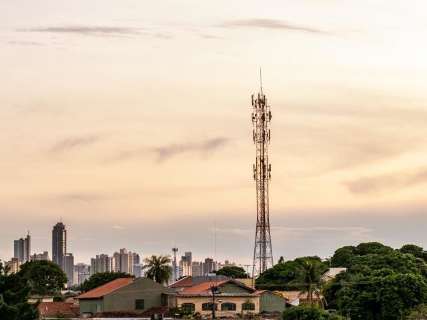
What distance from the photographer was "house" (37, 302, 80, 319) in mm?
114625

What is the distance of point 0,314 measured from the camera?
63.0 metres

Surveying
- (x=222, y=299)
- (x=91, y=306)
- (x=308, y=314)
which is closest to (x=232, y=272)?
(x=91, y=306)

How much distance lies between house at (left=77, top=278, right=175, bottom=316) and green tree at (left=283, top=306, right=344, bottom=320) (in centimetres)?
2190

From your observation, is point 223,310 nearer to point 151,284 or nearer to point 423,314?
point 151,284

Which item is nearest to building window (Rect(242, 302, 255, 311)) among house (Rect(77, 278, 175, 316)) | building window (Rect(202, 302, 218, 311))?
building window (Rect(202, 302, 218, 311))

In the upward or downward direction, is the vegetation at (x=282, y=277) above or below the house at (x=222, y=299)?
above

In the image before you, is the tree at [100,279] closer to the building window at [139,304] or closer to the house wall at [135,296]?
the house wall at [135,296]

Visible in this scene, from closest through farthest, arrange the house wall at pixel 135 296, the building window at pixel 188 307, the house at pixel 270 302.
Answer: the building window at pixel 188 307 < the house at pixel 270 302 < the house wall at pixel 135 296

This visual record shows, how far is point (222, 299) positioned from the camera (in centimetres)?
11556

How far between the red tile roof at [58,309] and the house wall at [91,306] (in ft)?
2.40

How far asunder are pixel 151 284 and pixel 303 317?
27.8m

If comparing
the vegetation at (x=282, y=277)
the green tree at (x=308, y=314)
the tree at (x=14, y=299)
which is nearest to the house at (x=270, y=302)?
the vegetation at (x=282, y=277)

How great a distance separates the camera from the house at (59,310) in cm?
11462

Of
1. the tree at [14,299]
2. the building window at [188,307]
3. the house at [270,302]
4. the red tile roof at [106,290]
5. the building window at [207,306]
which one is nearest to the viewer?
the tree at [14,299]
